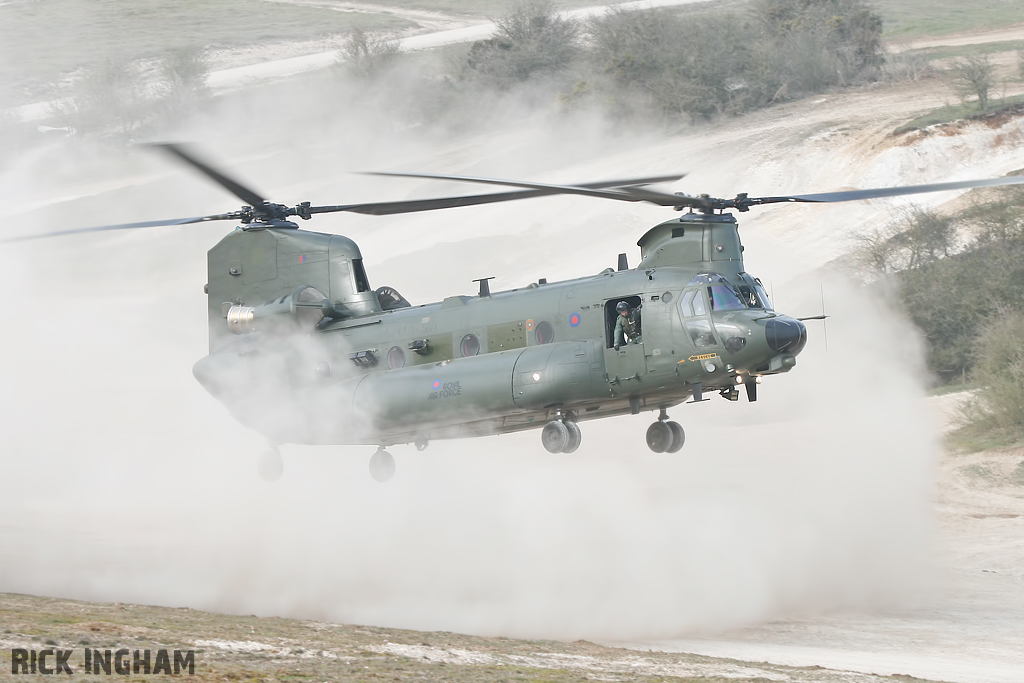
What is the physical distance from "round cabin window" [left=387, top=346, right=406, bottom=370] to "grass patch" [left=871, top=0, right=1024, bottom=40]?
5262 cm

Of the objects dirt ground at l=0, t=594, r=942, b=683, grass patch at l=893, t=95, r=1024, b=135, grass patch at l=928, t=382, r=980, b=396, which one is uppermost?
grass patch at l=893, t=95, r=1024, b=135

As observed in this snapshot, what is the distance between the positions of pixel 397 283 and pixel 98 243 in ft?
46.5

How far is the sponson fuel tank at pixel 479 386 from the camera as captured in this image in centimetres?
1802

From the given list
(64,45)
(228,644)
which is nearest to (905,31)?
(64,45)

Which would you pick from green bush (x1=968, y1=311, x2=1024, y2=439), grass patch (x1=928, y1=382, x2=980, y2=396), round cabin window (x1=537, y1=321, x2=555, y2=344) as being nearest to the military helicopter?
round cabin window (x1=537, y1=321, x2=555, y2=344)

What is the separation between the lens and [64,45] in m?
82.4

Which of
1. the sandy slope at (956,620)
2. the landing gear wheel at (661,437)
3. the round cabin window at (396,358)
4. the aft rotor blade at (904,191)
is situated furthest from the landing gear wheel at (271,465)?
the aft rotor blade at (904,191)

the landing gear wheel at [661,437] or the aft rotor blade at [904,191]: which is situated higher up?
the aft rotor blade at [904,191]

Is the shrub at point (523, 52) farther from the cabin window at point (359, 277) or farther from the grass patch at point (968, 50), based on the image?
the cabin window at point (359, 277)

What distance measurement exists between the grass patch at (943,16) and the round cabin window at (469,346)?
173ft

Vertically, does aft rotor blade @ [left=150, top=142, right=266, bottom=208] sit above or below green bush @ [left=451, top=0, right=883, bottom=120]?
below

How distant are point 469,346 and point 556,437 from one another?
231 cm

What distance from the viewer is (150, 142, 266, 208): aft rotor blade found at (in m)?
17.2

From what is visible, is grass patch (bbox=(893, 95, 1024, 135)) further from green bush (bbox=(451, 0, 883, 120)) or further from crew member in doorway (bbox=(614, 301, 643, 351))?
crew member in doorway (bbox=(614, 301, 643, 351))
